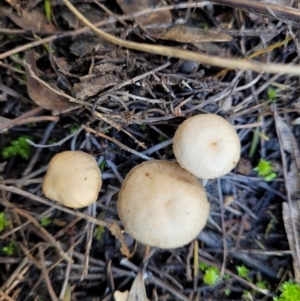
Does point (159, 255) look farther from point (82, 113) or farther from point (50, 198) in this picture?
point (82, 113)

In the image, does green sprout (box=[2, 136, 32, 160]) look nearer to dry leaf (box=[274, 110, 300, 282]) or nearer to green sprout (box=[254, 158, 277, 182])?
green sprout (box=[254, 158, 277, 182])

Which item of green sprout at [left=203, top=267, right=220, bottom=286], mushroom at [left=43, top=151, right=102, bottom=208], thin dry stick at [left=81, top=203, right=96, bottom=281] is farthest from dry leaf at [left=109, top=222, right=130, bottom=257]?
green sprout at [left=203, top=267, right=220, bottom=286]

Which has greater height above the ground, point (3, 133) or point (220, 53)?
point (220, 53)

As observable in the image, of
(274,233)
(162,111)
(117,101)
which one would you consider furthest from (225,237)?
(117,101)

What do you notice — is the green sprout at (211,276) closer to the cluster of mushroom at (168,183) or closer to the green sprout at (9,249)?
the cluster of mushroom at (168,183)

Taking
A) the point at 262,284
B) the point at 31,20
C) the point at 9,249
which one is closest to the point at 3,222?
the point at 9,249

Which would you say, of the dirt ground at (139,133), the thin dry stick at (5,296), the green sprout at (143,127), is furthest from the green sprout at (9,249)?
the green sprout at (143,127)

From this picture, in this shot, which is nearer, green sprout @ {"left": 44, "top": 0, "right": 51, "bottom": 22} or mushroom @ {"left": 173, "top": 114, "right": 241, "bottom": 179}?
mushroom @ {"left": 173, "top": 114, "right": 241, "bottom": 179}

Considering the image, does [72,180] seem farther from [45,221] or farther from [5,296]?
[5,296]
